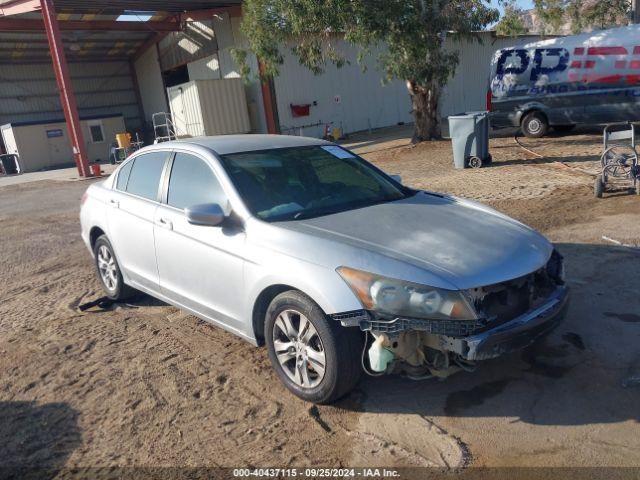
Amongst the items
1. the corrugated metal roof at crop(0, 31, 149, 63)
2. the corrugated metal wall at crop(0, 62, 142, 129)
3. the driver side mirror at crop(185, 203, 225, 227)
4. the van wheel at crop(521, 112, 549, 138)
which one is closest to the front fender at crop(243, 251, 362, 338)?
the driver side mirror at crop(185, 203, 225, 227)

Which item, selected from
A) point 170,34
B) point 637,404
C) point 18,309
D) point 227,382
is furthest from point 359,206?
point 170,34

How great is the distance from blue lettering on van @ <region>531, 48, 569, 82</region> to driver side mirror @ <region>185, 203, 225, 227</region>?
13.5 m

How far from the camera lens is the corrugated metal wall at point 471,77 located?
28.8 m

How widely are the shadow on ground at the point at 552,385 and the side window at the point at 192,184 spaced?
1.75 m

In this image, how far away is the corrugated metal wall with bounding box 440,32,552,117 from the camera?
28.8 metres

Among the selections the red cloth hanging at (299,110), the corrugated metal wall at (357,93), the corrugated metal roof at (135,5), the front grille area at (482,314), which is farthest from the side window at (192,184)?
the red cloth hanging at (299,110)

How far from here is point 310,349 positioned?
3.33 m

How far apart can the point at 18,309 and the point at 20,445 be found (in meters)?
2.82

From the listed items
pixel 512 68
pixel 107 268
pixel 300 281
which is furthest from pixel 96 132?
pixel 300 281

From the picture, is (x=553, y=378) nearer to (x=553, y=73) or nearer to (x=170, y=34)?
(x=553, y=73)

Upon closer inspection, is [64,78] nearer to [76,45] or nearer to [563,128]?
[76,45]

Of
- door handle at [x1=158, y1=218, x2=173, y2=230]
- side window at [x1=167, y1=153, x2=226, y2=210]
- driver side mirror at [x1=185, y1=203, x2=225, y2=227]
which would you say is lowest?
door handle at [x1=158, y1=218, x2=173, y2=230]

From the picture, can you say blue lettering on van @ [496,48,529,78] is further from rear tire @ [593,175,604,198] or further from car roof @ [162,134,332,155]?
car roof @ [162,134,332,155]

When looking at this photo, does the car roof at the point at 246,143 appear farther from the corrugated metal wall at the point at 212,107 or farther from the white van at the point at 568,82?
the corrugated metal wall at the point at 212,107
